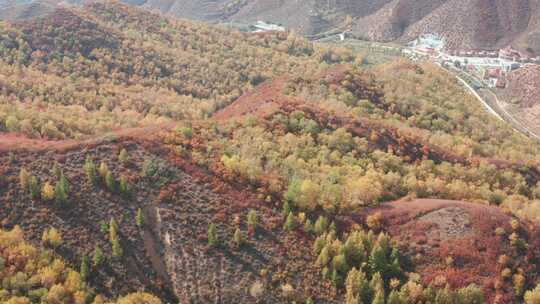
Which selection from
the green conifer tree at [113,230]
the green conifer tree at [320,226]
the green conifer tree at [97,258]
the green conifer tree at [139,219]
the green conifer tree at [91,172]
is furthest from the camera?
the green conifer tree at [91,172]

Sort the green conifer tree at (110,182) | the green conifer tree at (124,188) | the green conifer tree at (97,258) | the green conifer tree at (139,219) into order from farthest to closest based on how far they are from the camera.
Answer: the green conifer tree at (110,182) < the green conifer tree at (124,188) < the green conifer tree at (139,219) < the green conifer tree at (97,258)

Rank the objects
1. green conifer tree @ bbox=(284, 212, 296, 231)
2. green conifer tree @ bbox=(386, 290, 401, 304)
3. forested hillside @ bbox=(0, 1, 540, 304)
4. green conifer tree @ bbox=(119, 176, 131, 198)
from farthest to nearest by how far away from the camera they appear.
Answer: green conifer tree @ bbox=(119, 176, 131, 198) < green conifer tree @ bbox=(284, 212, 296, 231) < forested hillside @ bbox=(0, 1, 540, 304) < green conifer tree @ bbox=(386, 290, 401, 304)

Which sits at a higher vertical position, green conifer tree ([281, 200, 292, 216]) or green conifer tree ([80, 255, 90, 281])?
green conifer tree ([281, 200, 292, 216])

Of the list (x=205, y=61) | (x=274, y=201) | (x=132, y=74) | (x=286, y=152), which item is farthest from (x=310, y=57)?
(x=274, y=201)

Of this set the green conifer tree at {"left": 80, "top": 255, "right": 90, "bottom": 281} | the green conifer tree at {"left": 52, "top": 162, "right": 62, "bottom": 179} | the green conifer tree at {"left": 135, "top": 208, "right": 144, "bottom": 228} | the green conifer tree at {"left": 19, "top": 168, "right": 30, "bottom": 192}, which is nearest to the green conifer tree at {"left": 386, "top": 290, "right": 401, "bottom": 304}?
the green conifer tree at {"left": 135, "top": 208, "right": 144, "bottom": 228}

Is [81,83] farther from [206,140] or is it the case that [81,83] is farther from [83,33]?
[206,140]

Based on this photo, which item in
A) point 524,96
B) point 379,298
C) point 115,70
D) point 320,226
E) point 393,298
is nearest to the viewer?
point 379,298

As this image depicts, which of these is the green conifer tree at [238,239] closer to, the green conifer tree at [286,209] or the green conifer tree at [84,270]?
the green conifer tree at [286,209]

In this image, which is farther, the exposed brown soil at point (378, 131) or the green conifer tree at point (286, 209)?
the exposed brown soil at point (378, 131)

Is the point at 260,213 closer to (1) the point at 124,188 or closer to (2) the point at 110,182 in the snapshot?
(1) the point at 124,188

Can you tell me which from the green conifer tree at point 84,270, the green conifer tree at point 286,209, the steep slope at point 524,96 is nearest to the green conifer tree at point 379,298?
the green conifer tree at point 286,209

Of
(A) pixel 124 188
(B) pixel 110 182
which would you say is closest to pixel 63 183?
(B) pixel 110 182

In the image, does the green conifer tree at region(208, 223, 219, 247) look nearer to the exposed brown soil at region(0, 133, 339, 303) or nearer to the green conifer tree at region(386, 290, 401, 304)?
the exposed brown soil at region(0, 133, 339, 303)
